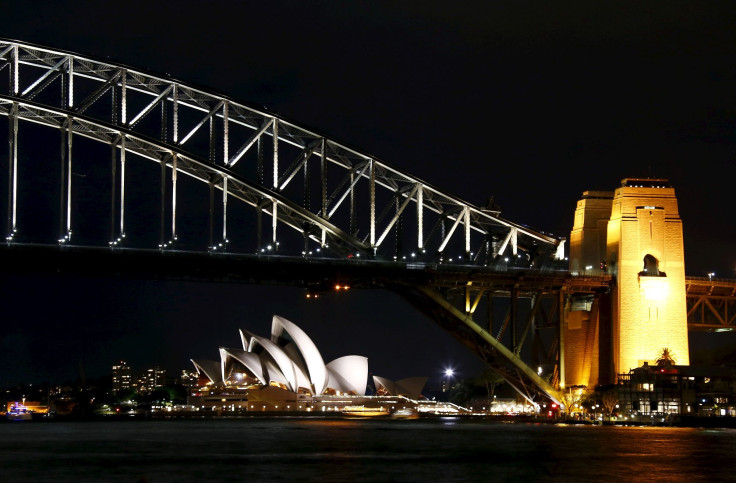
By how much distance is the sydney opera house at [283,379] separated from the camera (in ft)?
493

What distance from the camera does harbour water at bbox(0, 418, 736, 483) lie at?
59.0m

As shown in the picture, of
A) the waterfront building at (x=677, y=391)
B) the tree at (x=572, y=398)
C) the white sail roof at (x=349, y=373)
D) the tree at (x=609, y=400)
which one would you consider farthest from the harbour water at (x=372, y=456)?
the white sail roof at (x=349, y=373)

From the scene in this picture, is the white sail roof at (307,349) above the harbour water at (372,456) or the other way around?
above

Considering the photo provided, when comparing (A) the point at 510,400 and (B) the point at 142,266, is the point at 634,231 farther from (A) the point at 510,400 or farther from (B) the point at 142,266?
(A) the point at 510,400

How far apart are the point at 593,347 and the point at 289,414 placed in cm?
5152

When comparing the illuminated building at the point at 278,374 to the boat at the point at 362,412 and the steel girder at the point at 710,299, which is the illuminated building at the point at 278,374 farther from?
the steel girder at the point at 710,299

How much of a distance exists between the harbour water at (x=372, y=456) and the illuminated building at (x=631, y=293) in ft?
30.4

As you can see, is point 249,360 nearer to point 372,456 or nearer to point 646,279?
point 646,279

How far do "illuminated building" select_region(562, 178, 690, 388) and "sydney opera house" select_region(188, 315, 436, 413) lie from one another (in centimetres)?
4356

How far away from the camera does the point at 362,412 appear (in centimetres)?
16400

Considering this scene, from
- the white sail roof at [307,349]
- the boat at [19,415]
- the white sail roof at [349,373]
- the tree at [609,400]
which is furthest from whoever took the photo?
the boat at [19,415]

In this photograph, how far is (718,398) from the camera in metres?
113

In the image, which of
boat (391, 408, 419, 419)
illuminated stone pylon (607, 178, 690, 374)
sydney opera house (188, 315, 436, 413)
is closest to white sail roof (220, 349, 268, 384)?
sydney opera house (188, 315, 436, 413)

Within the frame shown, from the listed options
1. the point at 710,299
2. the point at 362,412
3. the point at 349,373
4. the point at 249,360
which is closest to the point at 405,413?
the point at 362,412
